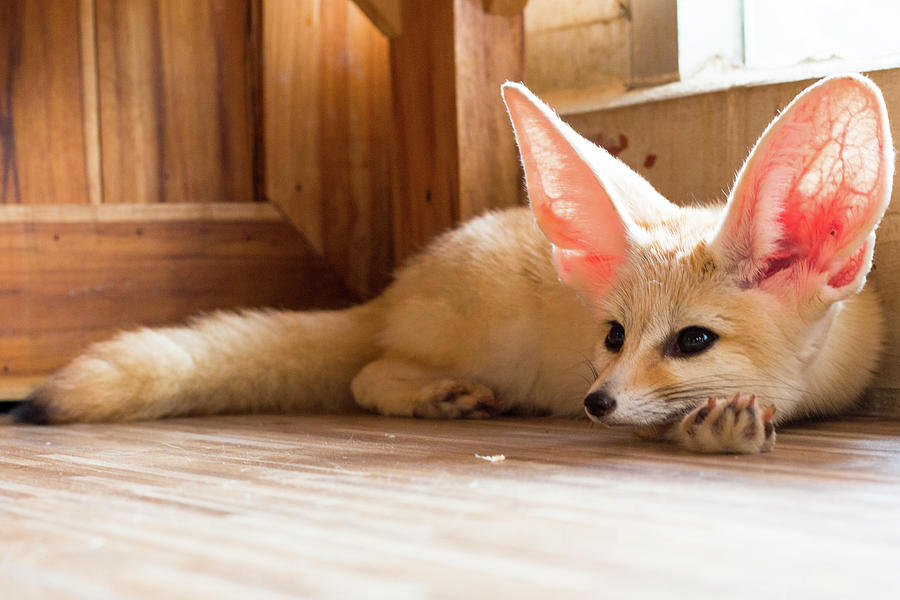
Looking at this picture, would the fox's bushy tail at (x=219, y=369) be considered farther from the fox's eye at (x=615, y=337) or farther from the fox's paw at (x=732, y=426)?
the fox's paw at (x=732, y=426)

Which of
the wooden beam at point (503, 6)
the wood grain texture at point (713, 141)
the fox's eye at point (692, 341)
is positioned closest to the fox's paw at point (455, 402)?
the fox's eye at point (692, 341)

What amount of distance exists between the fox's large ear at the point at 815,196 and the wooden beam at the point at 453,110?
114 centimetres

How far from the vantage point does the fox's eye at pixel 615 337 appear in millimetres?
1779

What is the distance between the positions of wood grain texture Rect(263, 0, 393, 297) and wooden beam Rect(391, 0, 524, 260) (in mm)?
332

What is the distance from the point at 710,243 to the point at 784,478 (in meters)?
0.51

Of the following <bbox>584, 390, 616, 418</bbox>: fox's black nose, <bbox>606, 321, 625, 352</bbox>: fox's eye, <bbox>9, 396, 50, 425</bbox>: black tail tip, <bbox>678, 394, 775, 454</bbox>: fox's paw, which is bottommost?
<bbox>9, 396, 50, 425</bbox>: black tail tip

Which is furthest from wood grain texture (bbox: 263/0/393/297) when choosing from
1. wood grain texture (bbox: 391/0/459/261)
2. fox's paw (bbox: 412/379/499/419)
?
fox's paw (bbox: 412/379/499/419)

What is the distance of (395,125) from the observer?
2900 millimetres

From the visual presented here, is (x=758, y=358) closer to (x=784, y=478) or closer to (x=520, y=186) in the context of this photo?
(x=784, y=478)

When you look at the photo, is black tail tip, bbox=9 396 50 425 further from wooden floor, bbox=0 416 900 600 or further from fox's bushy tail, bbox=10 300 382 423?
wooden floor, bbox=0 416 900 600

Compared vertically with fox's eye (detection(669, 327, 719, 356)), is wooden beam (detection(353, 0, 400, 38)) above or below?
above

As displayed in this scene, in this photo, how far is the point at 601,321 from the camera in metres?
1.84

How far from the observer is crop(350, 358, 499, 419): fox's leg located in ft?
7.16

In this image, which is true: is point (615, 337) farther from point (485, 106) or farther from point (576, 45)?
point (576, 45)
